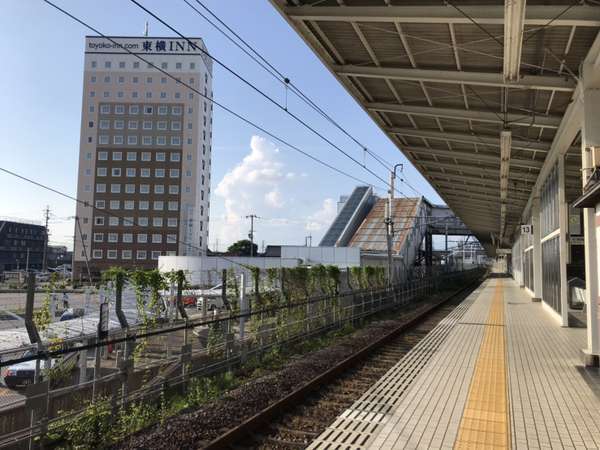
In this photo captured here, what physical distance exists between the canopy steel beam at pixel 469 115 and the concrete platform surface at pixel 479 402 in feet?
17.2

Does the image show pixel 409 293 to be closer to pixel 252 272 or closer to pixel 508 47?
pixel 252 272

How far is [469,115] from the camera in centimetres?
1229

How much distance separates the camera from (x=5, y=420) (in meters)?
5.39

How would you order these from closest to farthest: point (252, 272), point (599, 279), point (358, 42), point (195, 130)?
1. point (599, 279)
2. point (358, 42)
3. point (252, 272)
4. point (195, 130)

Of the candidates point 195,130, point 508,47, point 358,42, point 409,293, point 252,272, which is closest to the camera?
point 508,47

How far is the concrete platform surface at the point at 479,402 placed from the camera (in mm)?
5430

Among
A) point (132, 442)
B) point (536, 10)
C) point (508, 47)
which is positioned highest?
point (536, 10)

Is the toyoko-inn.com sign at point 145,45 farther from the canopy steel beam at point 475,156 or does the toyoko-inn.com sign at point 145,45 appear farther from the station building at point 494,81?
the station building at point 494,81

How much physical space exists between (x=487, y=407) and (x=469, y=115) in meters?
7.91

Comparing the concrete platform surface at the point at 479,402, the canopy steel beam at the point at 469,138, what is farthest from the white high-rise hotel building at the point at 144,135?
the concrete platform surface at the point at 479,402

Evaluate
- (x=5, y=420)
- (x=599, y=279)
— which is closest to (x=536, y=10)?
(x=599, y=279)

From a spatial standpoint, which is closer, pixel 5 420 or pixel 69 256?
pixel 5 420

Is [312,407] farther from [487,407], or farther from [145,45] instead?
[145,45]

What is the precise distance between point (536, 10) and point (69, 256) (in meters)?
126
